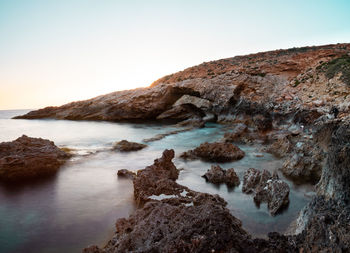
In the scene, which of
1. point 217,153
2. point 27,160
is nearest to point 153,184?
point 217,153

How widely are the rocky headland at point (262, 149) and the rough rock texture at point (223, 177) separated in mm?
537

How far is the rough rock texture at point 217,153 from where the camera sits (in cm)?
1301

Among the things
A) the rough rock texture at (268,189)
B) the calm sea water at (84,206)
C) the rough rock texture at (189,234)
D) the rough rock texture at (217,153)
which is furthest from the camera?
the rough rock texture at (217,153)

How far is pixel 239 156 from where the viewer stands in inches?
517

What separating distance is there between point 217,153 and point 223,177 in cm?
386

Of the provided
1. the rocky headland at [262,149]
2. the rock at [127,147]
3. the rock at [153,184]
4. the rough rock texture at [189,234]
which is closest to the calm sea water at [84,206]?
the rock at [153,184]

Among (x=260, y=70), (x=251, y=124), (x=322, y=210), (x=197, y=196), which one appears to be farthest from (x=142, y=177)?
(x=260, y=70)

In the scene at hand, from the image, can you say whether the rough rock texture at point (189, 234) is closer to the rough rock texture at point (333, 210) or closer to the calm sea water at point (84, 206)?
the rough rock texture at point (333, 210)

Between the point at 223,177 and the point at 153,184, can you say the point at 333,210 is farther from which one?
the point at 223,177

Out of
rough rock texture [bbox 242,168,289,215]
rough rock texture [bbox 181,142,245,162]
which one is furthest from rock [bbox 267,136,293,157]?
rough rock texture [bbox 242,168,289,215]

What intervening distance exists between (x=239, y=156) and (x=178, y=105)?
25.3 meters

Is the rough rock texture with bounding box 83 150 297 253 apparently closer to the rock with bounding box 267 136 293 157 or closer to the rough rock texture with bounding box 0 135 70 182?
the rough rock texture with bounding box 0 135 70 182

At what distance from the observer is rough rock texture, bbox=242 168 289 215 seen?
7134mm

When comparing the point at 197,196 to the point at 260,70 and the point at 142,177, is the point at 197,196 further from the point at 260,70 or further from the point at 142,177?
the point at 260,70
